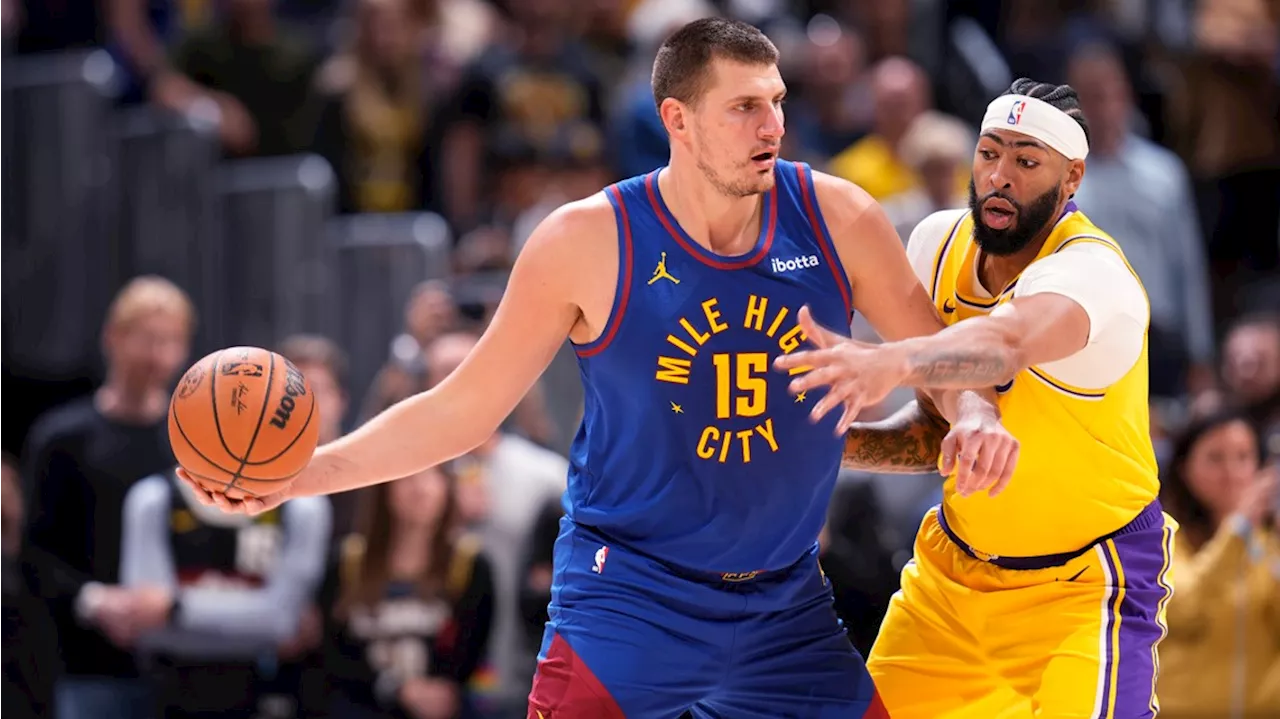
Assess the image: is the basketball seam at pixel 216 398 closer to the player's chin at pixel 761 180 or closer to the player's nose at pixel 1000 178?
the player's chin at pixel 761 180

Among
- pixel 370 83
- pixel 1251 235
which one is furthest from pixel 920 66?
pixel 370 83

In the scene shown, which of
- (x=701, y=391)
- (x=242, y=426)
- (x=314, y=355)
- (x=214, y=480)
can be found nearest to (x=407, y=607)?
(x=314, y=355)

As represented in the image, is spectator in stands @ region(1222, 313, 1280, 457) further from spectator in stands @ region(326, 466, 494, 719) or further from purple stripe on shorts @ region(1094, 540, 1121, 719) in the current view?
purple stripe on shorts @ region(1094, 540, 1121, 719)

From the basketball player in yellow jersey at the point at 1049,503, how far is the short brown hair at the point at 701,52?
68 centimetres

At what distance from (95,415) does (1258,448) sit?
17.6ft

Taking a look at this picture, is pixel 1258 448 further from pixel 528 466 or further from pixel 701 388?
pixel 701 388

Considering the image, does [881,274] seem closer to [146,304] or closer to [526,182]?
[146,304]

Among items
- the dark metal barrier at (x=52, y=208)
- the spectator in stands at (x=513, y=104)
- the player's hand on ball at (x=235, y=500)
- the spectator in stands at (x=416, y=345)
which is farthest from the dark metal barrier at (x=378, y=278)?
the player's hand on ball at (x=235, y=500)

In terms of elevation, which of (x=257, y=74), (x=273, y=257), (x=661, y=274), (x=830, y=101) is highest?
(x=257, y=74)

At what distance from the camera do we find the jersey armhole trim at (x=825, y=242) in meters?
5.12

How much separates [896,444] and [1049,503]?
0.62 meters

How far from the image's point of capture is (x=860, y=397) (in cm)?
431

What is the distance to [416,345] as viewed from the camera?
929cm

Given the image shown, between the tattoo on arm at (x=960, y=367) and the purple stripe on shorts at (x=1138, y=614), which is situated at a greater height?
the tattoo on arm at (x=960, y=367)
